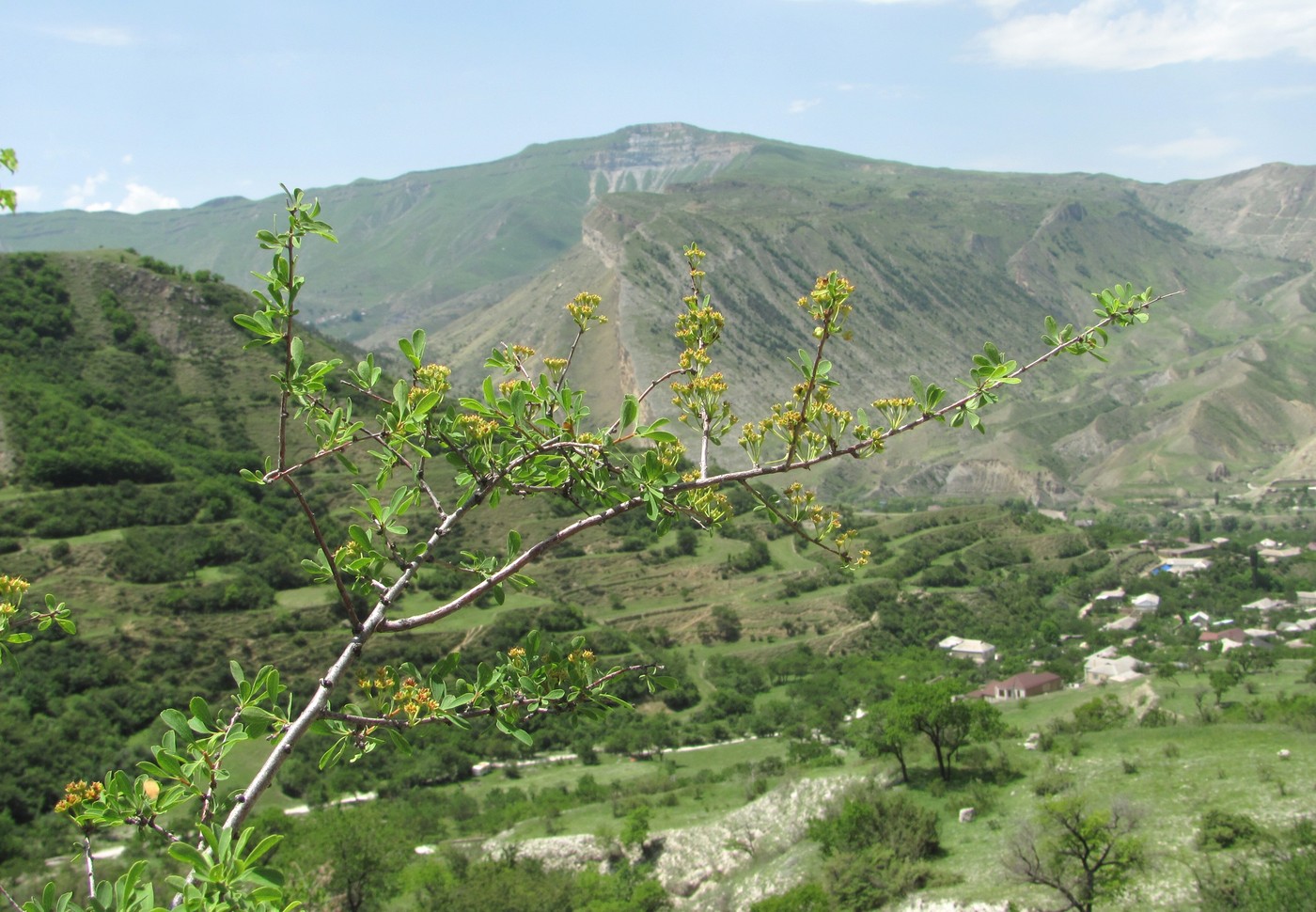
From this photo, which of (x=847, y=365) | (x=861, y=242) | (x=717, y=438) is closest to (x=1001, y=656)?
(x=717, y=438)

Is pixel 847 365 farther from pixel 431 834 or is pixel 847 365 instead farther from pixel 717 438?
pixel 717 438

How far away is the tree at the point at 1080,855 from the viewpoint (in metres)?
15.2

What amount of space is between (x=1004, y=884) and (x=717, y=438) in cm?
1692

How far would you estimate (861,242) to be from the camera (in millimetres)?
148375

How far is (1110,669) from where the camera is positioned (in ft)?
137

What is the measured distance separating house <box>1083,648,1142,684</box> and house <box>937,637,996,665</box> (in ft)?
16.6

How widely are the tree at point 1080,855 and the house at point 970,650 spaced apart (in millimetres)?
31417

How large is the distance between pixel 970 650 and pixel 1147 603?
58.4 feet

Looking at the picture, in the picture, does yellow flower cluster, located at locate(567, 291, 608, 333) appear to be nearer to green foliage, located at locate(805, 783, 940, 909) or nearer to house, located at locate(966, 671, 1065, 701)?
green foliage, located at locate(805, 783, 940, 909)

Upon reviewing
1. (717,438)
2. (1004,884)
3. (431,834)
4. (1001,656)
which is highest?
(717,438)

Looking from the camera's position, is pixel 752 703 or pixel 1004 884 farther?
pixel 752 703

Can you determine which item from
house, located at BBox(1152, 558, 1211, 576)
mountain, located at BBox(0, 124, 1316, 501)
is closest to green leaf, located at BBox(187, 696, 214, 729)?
house, located at BBox(1152, 558, 1211, 576)

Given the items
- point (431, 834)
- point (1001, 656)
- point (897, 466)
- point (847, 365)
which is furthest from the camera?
point (847, 365)

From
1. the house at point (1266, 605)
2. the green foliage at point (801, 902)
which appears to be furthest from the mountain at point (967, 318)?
the green foliage at point (801, 902)
